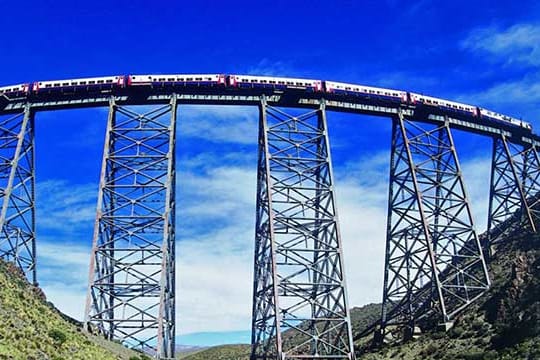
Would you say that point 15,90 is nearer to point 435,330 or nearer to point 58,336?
point 58,336

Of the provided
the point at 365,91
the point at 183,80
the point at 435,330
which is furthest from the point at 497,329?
the point at 183,80

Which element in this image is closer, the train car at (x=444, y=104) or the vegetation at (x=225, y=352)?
the train car at (x=444, y=104)

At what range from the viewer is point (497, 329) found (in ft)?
85.1

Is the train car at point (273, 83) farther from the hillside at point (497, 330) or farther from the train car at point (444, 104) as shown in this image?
the hillside at point (497, 330)

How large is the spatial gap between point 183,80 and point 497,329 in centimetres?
2184

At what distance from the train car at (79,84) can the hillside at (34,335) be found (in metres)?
12.0

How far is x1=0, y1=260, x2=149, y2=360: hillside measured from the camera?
635 inches

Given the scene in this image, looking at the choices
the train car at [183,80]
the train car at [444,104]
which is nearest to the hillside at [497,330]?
the train car at [444,104]

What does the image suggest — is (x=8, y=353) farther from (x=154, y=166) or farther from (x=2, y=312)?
(x=154, y=166)

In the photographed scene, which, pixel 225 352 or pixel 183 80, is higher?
pixel 183 80

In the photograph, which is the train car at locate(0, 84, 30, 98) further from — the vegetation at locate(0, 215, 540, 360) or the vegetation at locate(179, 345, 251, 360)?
the vegetation at locate(179, 345, 251, 360)

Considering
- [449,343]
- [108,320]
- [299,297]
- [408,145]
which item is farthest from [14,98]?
[449,343]

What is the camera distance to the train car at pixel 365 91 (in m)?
34.2

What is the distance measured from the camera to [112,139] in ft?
102
